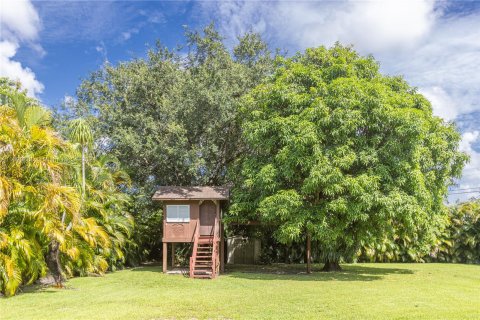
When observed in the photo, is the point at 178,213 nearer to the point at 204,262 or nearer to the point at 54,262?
the point at 204,262

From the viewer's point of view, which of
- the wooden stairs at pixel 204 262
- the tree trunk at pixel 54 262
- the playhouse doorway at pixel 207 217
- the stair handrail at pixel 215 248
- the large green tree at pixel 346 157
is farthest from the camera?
the playhouse doorway at pixel 207 217

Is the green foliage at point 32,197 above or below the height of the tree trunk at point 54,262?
above

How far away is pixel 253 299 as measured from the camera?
1098cm

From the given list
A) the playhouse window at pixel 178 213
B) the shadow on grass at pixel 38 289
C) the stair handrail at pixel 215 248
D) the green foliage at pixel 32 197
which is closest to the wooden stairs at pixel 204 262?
the stair handrail at pixel 215 248

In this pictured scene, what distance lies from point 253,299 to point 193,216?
861cm

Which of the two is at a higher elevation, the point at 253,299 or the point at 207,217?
the point at 207,217

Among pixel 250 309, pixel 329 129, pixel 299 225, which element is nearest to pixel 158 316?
pixel 250 309

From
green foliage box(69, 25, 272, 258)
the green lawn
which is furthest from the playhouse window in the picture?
the green lawn

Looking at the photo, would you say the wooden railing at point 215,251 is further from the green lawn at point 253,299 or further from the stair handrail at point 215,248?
the green lawn at point 253,299

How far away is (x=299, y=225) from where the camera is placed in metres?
16.2

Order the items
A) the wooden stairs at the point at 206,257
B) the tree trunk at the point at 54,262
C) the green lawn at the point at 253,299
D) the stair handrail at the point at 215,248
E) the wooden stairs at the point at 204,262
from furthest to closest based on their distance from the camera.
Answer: the wooden stairs at the point at 204,262, the wooden stairs at the point at 206,257, the stair handrail at the point at 215,248, the tree trunk at the point at 54,262, the green lawn at the point at 253,299

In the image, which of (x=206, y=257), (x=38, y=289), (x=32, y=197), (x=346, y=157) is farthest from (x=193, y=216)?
(x=32, y=197)

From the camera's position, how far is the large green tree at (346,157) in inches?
619

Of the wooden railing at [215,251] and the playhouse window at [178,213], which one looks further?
the playhouse window at [178,213]
